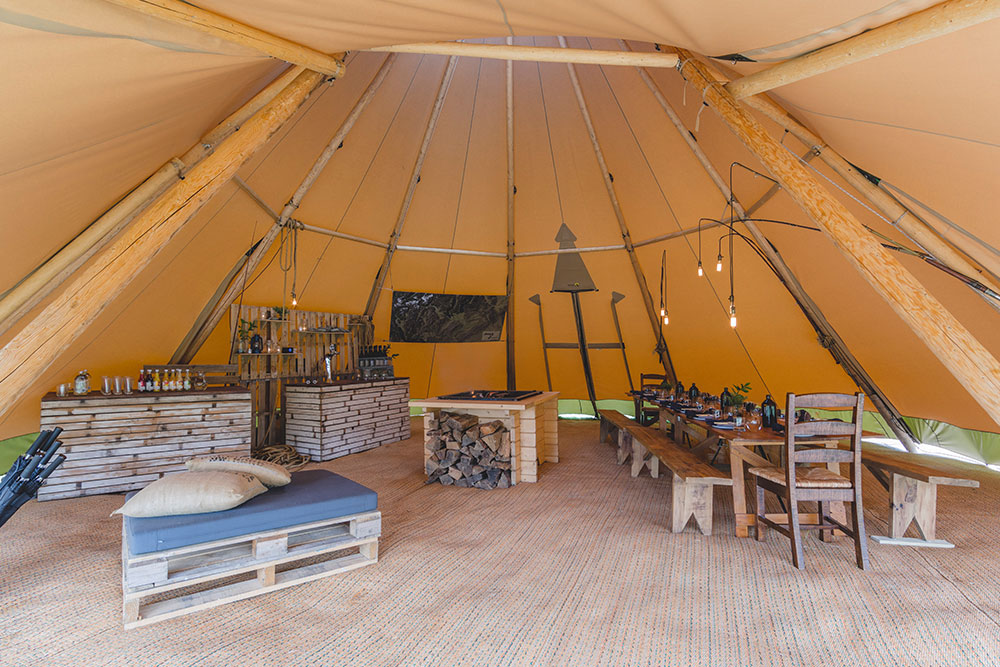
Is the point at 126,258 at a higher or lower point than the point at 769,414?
higher

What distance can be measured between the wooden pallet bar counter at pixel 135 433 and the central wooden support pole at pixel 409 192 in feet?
10.7

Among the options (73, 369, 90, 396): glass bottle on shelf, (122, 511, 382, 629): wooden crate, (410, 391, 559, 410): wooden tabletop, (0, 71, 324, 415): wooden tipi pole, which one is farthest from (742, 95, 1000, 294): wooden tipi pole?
(73, 369, 90, 396): glass bottle on shelf

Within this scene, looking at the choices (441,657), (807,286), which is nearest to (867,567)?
(441,657)

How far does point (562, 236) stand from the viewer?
26.7 feet

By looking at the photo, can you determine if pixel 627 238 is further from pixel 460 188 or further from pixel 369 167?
pixel 369 167

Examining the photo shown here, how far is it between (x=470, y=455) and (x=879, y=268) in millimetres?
3718

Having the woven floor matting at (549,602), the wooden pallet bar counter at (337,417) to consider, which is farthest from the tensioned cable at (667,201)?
the wooden pallet bar counter at (337,417)

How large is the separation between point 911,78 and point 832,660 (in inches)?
120

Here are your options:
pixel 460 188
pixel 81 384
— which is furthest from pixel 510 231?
pixel 81 384

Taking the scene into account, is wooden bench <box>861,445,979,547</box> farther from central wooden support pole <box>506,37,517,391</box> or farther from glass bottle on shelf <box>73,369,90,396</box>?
glass bottle on shelf <box>73,369,90,396</box>

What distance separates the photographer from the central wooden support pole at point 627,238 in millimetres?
6473

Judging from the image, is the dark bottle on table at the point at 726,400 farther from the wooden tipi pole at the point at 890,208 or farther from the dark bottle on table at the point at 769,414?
the wooden tipi pole at the point at 890,208

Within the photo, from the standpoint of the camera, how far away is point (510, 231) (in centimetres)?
818

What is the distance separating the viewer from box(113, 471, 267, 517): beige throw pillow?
2.65 meters
